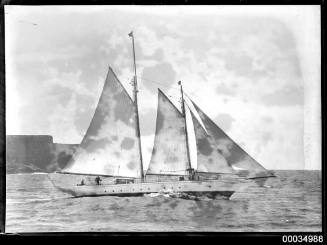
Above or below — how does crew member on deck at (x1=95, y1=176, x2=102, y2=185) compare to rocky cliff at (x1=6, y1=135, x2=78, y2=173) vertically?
below

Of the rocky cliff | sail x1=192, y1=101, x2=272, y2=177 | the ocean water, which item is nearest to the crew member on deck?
the ocean water

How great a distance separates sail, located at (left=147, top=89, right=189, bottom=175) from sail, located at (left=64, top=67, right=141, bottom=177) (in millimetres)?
141

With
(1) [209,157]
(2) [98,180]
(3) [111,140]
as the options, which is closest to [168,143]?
(1) [209,157]

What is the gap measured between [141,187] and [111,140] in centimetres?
39

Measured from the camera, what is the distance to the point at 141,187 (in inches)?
134

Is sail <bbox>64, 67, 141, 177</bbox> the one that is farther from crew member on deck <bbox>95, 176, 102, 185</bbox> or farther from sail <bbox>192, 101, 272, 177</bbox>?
sail <bbox>192, 101, 272, 177</bbox>

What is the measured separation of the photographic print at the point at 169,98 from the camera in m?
3.27

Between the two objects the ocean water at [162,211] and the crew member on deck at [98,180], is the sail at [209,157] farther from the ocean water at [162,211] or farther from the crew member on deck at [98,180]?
the crew member on deck at [98,180]

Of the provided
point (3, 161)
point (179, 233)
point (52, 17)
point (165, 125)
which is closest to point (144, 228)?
point (179, 233)

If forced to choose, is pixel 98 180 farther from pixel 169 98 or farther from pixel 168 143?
pixel 169 98

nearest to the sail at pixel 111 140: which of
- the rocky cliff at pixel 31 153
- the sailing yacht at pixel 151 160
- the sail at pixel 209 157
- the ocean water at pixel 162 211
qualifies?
the sailing yacht at pixel 151 160

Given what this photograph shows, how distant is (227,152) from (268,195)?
401mm

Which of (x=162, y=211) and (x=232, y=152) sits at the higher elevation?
(x=232, y=152)

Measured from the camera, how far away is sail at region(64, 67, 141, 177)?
3.36 m
